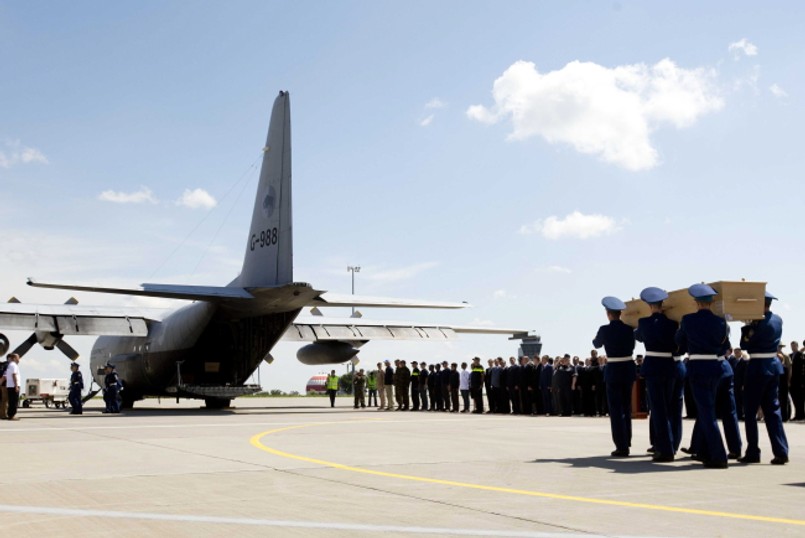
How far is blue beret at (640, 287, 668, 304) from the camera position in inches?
382

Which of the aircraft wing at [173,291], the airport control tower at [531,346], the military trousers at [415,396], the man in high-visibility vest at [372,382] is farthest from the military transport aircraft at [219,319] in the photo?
the airport control tower at [531,346]

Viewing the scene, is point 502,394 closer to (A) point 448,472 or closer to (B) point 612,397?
(B) point 612,397

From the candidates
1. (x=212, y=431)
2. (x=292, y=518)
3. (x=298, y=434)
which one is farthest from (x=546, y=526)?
(x=212, y=431)

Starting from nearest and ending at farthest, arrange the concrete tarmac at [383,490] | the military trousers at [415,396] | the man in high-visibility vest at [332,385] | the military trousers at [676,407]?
the concrete tarmac at [383,490] → the military trousers at [676,407] → the military trousers at [415,396] → the man in high-visibility vest at [332,385]

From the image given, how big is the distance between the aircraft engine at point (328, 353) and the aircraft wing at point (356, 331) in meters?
0.52

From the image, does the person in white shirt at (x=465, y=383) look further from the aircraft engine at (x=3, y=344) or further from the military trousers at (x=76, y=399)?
the aircraft engine at (x=3, y=344)

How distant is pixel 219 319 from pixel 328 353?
21.2ft

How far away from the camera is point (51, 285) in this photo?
18453 mm

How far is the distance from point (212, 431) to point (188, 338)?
32.9ft

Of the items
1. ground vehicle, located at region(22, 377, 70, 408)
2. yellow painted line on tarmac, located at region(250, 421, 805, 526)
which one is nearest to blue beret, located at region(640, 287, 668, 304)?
yellow painted line on tarmac, located at region(250, 421, 805, 526)

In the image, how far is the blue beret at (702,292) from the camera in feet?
29.7

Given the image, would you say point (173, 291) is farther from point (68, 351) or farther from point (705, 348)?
point (705, 348)

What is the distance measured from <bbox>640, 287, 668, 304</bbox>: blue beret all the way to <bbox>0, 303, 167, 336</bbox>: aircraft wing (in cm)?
1832

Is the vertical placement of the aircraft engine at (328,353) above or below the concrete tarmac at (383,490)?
above
